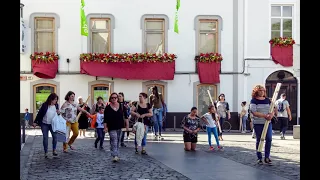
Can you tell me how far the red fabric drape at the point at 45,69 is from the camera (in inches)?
903

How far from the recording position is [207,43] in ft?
80.1

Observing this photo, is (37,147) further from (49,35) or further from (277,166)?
(49,35)

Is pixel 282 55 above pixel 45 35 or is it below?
below

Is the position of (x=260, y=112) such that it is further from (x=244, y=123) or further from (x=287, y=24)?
(x=287, y=24)

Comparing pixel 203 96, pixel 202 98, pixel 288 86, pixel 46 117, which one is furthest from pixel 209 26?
pixel 46 117

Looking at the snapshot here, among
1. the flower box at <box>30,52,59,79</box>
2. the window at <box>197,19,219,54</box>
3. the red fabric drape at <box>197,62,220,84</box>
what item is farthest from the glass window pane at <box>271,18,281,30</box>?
the flower box at <box>30,52,59,79</box>

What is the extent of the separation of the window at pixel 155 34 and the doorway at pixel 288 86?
219 inches

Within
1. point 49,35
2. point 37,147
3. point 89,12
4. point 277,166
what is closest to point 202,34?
point 89,12

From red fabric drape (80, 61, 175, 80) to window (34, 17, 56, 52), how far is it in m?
1.93

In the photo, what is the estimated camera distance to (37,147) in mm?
14125

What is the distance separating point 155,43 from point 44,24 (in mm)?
5530

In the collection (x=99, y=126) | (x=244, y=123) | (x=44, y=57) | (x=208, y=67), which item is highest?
(x=44, y=57)

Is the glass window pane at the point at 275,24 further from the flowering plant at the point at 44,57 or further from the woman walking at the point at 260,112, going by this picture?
the woman walking at the point at 260,112

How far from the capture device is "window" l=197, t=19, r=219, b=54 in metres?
24.3
